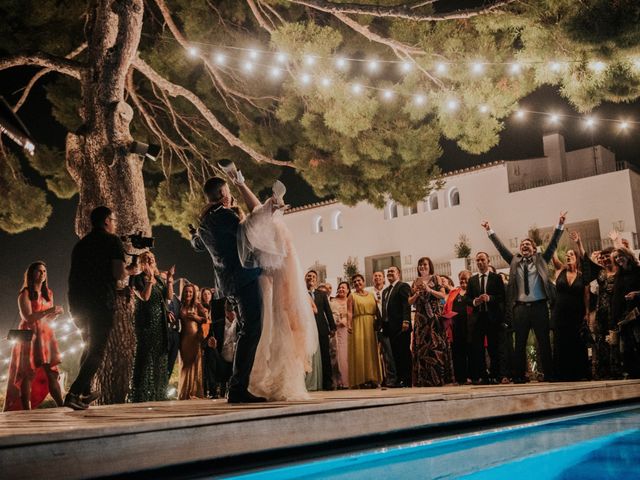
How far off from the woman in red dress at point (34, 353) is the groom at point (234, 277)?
8.84 feet

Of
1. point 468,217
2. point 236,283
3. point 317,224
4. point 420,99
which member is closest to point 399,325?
point 420,99

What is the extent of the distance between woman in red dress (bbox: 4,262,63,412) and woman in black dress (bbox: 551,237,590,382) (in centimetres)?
541

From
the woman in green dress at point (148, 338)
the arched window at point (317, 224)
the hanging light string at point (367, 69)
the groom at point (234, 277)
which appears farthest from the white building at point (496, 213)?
the groom at point (234, 277)

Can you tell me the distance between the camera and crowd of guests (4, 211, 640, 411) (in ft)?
22.7

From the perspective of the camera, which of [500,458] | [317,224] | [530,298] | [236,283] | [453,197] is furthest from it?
[317,224]

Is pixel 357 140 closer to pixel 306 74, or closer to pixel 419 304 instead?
pixel 306 74

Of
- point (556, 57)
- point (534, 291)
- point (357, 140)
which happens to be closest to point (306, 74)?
point (357, 140)

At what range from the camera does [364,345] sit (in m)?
8.77

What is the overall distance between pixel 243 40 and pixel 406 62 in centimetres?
319

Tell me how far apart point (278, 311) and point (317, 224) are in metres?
31.0

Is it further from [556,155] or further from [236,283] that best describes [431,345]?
[556,155]

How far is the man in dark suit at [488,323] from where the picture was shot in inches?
309

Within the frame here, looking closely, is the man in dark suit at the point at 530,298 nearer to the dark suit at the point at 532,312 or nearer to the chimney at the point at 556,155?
the dark suit at the point at 532,312

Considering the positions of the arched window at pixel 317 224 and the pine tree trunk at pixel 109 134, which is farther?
the arched window at pixel 317 224
